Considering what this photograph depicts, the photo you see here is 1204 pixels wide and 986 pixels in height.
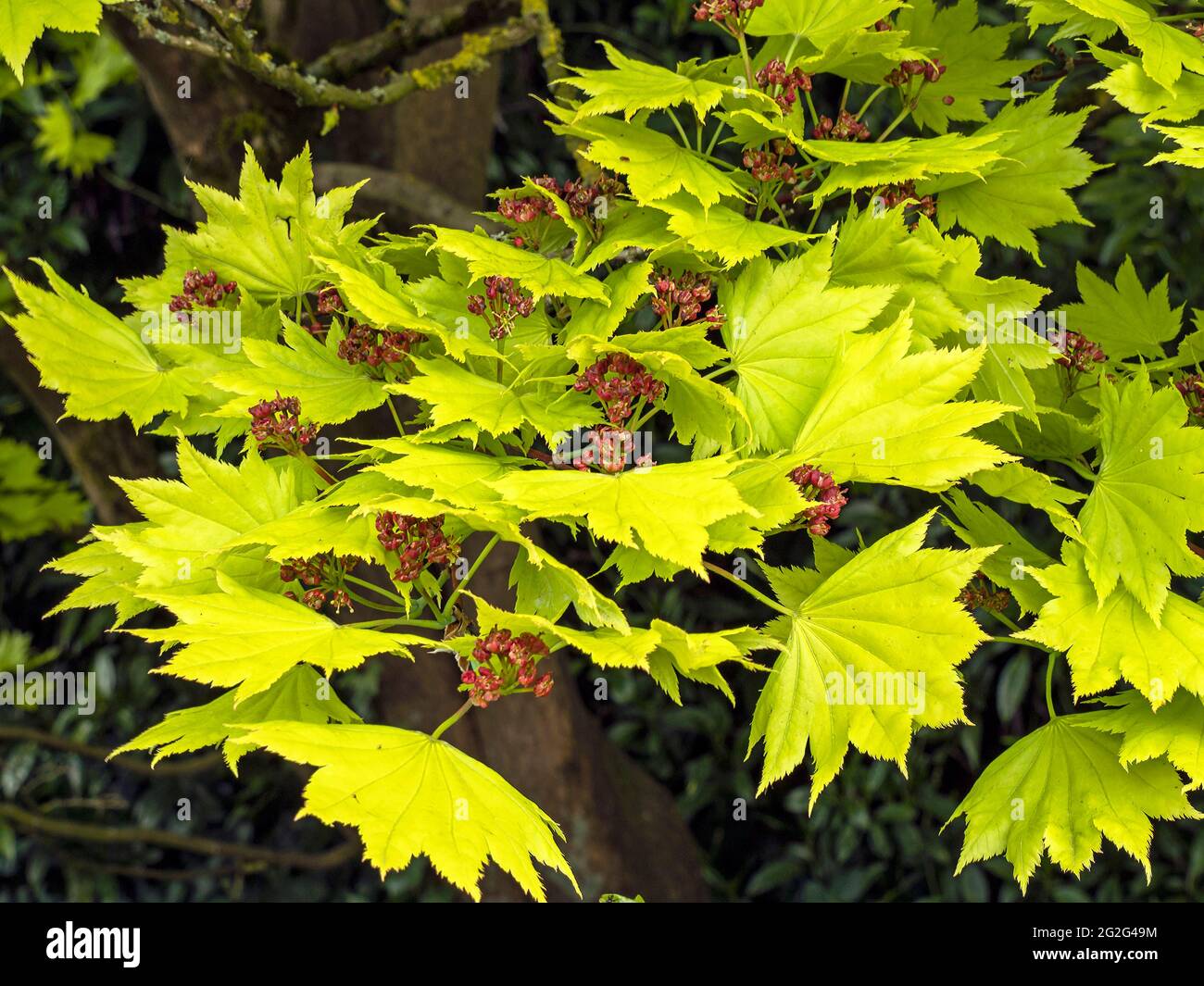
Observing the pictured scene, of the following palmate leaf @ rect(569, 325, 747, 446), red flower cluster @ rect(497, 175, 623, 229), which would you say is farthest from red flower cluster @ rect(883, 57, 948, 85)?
palmate leaf @ rect(569, 325, 747, 446)

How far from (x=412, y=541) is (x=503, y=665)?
0.12 metres

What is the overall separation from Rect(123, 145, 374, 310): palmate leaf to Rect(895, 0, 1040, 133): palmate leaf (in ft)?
2.10

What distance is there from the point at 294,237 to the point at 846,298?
546mm

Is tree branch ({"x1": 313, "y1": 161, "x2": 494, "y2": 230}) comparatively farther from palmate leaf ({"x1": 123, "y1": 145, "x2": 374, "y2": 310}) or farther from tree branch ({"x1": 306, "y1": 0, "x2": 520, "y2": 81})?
palmate leaf ({"x1": 123, "y1": 145, "x2": 374, "y2": 310})

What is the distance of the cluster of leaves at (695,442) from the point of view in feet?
2.92

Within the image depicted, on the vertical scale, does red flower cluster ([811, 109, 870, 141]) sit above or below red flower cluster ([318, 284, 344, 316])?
above

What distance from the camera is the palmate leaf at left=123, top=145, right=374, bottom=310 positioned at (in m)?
1.21

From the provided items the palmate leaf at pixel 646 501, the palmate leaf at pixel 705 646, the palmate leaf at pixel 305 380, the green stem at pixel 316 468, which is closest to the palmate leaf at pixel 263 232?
the palmate leaf at pixel 305 380

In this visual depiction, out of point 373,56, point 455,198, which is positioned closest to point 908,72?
point 373,56

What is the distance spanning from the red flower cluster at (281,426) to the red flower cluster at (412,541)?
15cm
